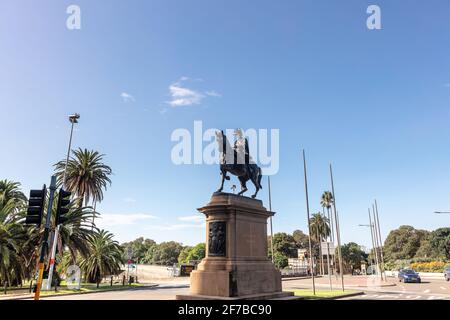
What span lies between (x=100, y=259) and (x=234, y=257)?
24.6 meters

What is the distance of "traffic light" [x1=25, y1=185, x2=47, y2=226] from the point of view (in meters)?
9.76

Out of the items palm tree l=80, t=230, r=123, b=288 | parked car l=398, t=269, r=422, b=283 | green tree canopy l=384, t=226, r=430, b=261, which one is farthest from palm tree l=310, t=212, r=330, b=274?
palm tree l=80, t=230, r=123, b=288

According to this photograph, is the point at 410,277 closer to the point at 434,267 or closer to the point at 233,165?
the point at 434,267

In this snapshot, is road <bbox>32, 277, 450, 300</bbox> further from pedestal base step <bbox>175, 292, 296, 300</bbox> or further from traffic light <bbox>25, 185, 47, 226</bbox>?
traffic light <bbox>25, 185, 47, 226</bbox>

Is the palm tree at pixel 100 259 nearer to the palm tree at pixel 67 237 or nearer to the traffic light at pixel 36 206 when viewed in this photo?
the palm tree at pixel 67 237

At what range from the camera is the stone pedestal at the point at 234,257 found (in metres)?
13.5

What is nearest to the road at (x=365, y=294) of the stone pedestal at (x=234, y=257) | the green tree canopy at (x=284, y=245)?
the stone pedestal at (x=234, y=257)

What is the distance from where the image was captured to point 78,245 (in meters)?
29.5

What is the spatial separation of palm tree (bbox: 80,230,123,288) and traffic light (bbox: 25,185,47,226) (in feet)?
80.2

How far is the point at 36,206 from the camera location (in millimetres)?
9891

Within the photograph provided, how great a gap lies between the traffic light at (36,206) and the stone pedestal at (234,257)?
21.7 ft

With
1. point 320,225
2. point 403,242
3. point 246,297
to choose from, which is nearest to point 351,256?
point 320,225

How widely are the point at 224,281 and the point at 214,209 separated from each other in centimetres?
312
